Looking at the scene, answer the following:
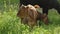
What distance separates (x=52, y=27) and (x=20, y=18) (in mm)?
438

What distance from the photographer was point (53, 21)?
12.1ft

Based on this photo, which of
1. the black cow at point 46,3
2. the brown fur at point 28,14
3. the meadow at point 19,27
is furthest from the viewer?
the black cow at point 46,3

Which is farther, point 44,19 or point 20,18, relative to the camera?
point 44,19

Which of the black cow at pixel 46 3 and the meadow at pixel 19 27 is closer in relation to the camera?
the meadow at pixel 19 27

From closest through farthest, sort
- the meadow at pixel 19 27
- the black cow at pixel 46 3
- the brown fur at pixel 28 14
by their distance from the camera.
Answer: the meadow at pixel 19 27 → the brown fur at pixel 28 14 → the black cow at pixel 46 3

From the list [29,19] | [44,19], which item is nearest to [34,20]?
[29,19]

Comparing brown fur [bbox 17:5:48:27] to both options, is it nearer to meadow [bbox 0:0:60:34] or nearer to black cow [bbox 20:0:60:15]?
meadow [bbox 0:0:60:34]

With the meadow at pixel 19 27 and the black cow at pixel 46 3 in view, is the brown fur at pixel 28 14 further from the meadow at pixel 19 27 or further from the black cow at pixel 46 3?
the black cow at pixel 46 3

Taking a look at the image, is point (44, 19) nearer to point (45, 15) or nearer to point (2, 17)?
point (45, 15)

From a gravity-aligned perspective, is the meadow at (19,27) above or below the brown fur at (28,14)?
below

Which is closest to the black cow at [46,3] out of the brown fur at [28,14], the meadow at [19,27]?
the meadow at [19,27]

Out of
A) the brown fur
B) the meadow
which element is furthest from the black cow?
the brown fur

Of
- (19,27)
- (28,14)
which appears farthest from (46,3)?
(19,27)

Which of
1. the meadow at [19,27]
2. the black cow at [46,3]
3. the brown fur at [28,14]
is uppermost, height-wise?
the black cow at [46,3]
